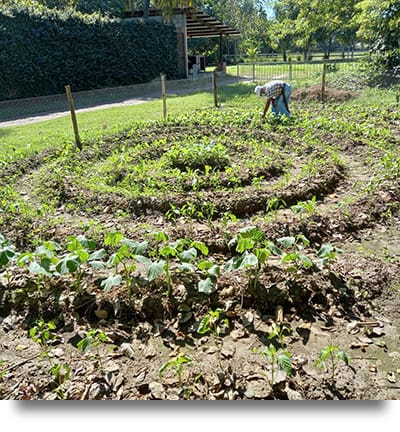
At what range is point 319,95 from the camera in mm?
15312

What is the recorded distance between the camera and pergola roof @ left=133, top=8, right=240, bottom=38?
25172 millimetres

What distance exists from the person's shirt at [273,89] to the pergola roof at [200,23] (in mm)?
16949

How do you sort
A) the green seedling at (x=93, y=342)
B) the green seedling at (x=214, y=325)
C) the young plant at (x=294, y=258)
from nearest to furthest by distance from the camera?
1. the green seedling at (x=93, y=342)
2. the green seedling at (x=214, y=325)
3. the young plant at (x=294, y=258)

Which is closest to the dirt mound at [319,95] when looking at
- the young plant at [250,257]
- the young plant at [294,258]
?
the young plant at [294,258]

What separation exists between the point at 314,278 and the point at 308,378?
115cm

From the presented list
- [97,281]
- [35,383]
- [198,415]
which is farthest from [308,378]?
[97,281]

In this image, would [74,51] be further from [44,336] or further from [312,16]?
[44,336]

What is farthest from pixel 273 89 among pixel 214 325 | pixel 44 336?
pixel 44 336

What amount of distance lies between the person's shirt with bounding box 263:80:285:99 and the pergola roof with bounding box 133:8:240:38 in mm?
16949

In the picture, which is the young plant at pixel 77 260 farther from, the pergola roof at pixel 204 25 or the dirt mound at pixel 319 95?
the pergola roof at pixel 204 25

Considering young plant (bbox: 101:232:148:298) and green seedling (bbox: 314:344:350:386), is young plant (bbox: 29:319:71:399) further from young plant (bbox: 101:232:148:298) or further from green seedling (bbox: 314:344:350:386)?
green seedling (bbox: 314:344:350:386)

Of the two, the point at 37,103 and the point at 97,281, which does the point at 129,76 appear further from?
the point at 97,281

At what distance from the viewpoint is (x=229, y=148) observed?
8336mm

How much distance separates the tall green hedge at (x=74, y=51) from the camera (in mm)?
17891
